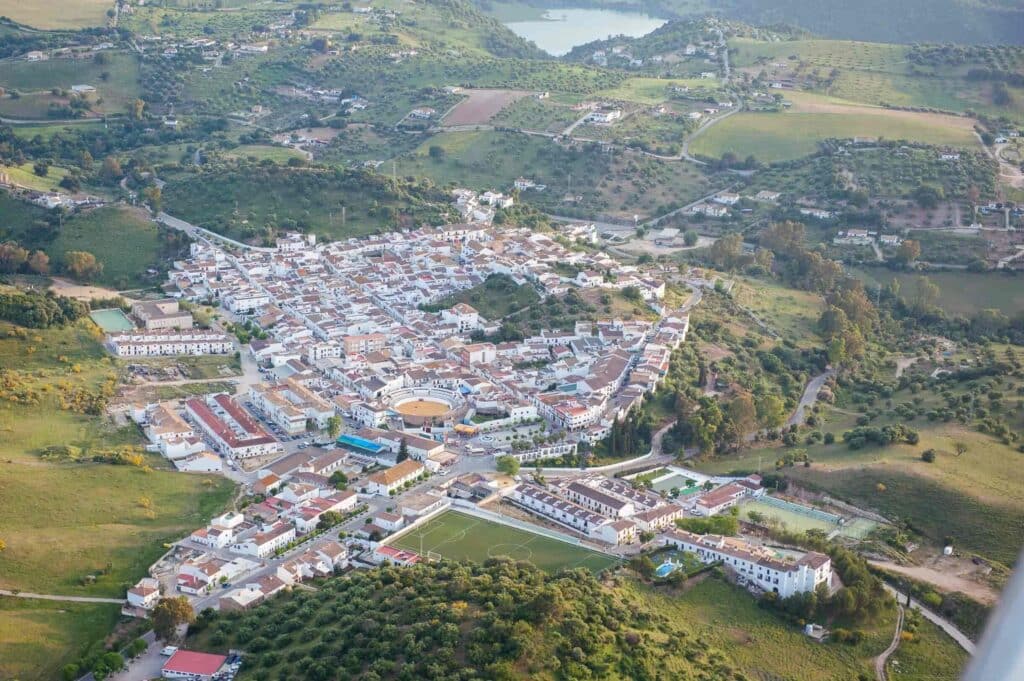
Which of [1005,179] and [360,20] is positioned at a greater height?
[360,20]

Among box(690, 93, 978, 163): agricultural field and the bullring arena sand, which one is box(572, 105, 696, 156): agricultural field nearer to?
box(690, 93, 978, 163): agricultural field

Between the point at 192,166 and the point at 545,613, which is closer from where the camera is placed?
the point at 545,613

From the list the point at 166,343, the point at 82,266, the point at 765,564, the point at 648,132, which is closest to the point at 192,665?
the point at 765,564

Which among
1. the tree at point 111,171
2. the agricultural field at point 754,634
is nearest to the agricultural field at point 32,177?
the tree at point 111,171

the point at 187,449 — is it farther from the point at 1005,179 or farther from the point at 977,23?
the point at 977,23

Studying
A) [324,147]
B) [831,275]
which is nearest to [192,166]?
[324,147]

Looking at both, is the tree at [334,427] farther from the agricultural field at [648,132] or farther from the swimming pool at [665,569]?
the agricultural field at [648,132]
